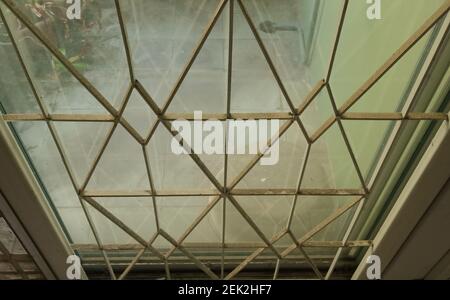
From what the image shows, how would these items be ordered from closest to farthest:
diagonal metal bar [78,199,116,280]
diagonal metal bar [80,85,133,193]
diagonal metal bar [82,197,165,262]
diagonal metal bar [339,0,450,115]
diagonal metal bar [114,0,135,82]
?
diagonal metal bar [114,0,135,82]
diagonal metal bar [339,0,450,115]
diagonal metal bar [80,85,133,193]
diagonal metal bar [82,197,165,262]
diagonal metal bar [78,199,116,280]

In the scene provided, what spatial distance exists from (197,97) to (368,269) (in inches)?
73.6

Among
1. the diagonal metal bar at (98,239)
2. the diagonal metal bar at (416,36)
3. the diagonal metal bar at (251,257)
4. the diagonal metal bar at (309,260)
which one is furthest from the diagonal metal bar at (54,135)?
the diagonal metal bar at (416,36)

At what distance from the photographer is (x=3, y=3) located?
2.14m

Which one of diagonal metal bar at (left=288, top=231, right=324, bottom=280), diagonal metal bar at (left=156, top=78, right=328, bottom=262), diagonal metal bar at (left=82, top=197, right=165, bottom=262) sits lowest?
diagonal metal bar at (left=288, top=231, right=324, bottom=280)

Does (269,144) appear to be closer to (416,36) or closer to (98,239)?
(416,36)

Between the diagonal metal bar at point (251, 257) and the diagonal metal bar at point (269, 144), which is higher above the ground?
the diagonal metal bar at point (269, 144)

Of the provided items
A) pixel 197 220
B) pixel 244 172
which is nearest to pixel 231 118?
pixel 244 172

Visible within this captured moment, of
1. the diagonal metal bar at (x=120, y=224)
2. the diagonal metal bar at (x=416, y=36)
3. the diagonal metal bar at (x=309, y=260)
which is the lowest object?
the diagonal metal bar at (x=309, y=260)

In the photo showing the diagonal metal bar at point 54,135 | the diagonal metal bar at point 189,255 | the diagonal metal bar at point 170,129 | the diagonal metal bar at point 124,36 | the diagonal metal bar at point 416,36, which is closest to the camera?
the diagonal metal bar at point 124,36

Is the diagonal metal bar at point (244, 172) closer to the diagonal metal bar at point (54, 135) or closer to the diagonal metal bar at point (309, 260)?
the diagonal metal bar at point (54, 135)

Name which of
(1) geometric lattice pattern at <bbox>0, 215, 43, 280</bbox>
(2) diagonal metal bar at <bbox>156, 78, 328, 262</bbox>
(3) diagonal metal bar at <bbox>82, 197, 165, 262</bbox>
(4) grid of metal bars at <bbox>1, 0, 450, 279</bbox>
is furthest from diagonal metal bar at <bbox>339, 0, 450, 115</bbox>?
(1) geometric lattice pattern at <bbox>0, 215, 43, 280</bbox>

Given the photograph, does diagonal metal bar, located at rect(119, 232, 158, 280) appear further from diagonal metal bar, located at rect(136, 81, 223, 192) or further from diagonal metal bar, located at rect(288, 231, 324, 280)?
diagonal metal bar, located at rect(288, 231, 324, 280)
